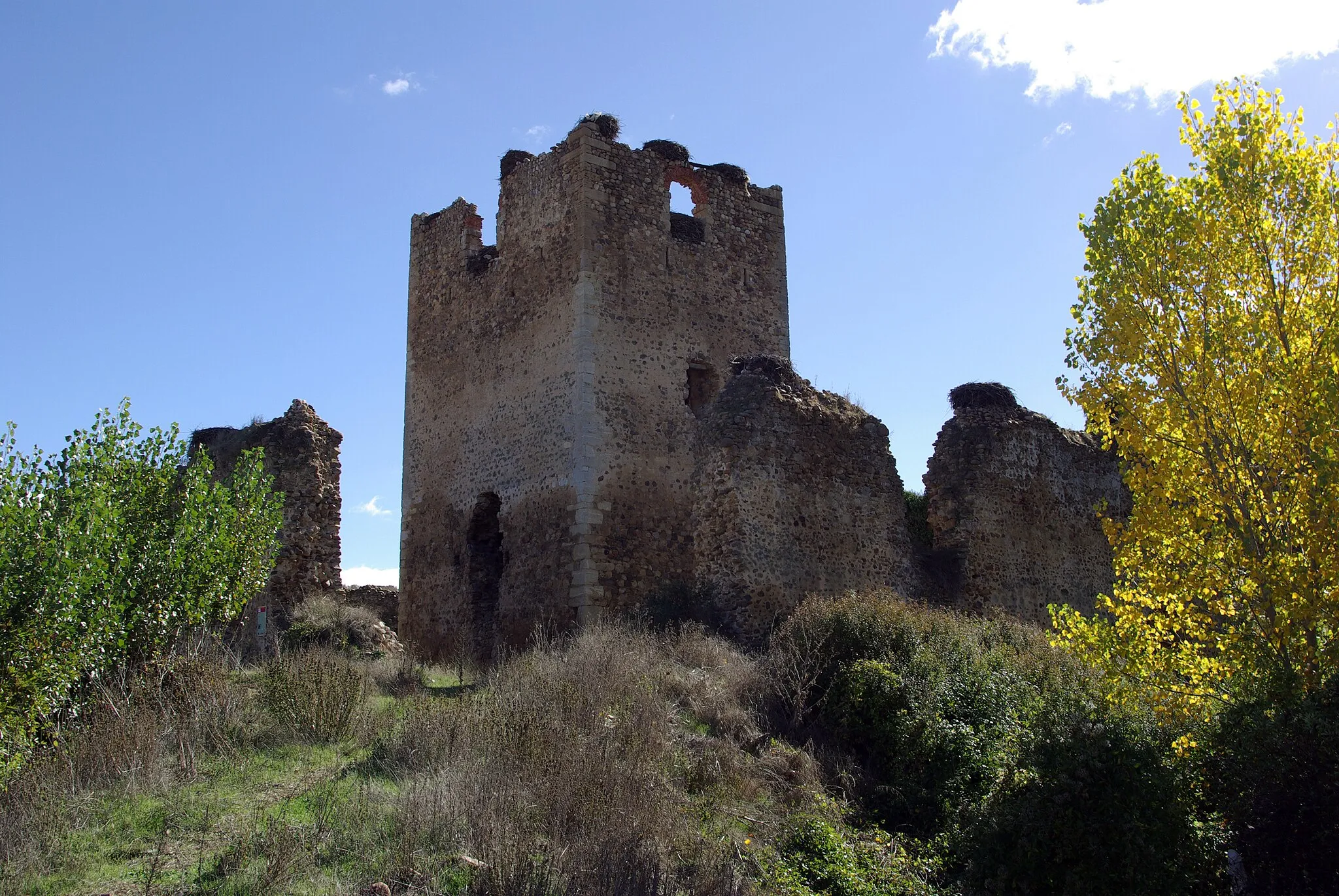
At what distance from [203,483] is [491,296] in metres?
7.95

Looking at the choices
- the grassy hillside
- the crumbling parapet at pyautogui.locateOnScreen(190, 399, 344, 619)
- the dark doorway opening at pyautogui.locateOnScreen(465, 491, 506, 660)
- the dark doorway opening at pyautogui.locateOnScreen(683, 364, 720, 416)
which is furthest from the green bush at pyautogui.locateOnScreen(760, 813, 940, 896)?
the dark doorway opening at pyautogui.locateOnScreen(683, 364, 720, 416)

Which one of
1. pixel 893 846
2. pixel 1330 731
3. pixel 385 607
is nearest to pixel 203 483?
pixel 893 846

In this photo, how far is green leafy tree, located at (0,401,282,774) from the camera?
7762mm

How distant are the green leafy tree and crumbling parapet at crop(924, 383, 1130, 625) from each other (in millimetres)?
8549

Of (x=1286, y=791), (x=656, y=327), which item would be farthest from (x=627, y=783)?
(x=656, y=327)

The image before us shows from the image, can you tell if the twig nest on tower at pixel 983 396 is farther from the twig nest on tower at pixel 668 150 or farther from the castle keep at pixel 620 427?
the twig nest on tower at pixel 668 150

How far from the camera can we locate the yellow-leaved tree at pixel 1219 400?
7.07 m

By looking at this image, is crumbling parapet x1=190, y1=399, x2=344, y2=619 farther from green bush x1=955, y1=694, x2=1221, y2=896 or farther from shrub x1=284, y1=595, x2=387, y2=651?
green bush x1=955, y1=694, x2=1221, y2=896

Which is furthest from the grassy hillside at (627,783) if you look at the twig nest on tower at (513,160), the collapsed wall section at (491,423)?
the twig nest on tower at (513,160)

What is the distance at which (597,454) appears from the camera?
15000mm

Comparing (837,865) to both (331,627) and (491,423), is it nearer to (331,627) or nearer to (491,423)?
(331,627)

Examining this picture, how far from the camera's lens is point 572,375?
50.3 ft

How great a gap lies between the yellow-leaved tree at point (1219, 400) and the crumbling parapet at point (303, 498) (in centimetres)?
1001

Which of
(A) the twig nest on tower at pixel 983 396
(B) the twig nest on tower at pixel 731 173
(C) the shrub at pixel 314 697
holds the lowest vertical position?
(C) the shrub at pixel 314 697
